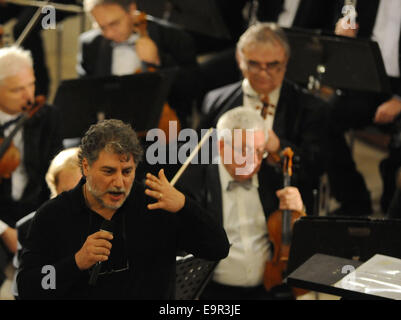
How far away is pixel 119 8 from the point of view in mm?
3189

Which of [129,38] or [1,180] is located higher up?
[129,38]

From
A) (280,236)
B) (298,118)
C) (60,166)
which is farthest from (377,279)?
(298,118)

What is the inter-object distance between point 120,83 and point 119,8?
635 millimetres

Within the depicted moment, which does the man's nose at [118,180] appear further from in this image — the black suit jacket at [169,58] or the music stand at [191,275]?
the black suit jacket at [169,58]

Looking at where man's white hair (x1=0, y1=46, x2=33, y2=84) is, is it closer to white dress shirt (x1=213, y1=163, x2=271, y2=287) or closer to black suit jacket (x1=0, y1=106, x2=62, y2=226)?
black suit jacket (x1=0, y1=106, x2=62, y2=226)

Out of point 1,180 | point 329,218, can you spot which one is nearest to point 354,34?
point 329,218

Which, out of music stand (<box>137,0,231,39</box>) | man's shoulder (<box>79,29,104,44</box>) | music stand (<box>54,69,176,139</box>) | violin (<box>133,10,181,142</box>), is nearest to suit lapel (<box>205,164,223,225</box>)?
music stand (<box>54,69,176,139</box>)

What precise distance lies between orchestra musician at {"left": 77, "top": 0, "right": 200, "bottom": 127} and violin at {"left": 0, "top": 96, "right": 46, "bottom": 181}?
0.59m

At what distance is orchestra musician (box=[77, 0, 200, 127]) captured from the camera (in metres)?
3.21

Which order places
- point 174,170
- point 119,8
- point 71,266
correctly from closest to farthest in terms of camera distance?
point 71,266
point 174,170
point 119,8

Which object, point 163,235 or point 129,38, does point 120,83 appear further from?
point 163,235

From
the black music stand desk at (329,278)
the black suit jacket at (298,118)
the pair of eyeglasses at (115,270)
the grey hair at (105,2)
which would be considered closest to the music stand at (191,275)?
the pair of eyeglasses at (115,270)

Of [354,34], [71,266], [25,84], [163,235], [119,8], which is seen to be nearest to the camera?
[71,266]

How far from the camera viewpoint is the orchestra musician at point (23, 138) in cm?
263
